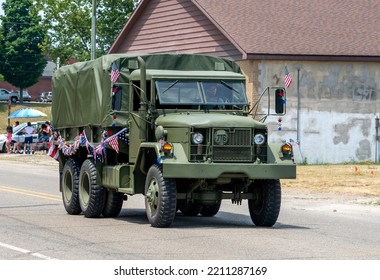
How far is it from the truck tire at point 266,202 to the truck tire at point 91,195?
276cm

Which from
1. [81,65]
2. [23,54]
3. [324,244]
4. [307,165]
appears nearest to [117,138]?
[81,65]

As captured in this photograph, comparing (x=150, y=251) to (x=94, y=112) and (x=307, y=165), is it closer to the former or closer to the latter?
(x=94, y=112)

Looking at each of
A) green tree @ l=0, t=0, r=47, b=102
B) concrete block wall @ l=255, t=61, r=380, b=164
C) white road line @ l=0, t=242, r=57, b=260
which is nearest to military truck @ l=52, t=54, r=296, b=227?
white road line @ l=0, t=242, r=57, b=260

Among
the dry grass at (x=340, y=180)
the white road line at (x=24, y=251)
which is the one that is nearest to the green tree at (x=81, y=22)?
the dry grass at (x=340, y=180)

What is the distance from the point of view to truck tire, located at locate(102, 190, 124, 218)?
59.9 feet

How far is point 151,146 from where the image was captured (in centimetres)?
1616

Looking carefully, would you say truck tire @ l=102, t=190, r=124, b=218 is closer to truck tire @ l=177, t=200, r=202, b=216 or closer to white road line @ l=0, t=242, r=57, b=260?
truck tire @ l=177, t=200, r=202, b=216

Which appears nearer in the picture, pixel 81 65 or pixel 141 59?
pixel 141 59

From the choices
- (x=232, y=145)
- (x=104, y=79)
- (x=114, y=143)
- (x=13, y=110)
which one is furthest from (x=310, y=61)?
(x=13, y=110)

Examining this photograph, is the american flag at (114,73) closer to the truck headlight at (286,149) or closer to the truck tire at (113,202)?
the truck tire at (113,202)

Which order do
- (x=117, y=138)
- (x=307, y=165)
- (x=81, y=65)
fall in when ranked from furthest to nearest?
1. (x=307, y=165)
2. (x=81, y=65)
3. (x=117, y=138)

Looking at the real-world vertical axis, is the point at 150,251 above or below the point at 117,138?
below

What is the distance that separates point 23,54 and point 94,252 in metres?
92.2

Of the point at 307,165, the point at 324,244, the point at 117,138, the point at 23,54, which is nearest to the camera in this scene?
the point at 324,244
